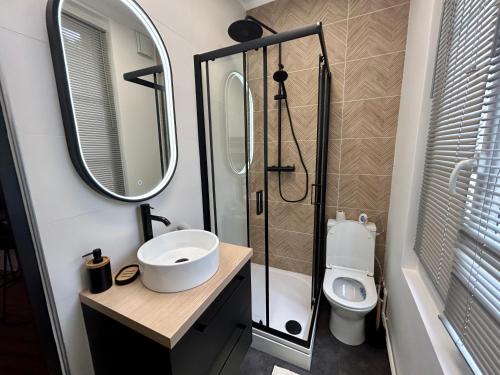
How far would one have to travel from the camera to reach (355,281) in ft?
5.80

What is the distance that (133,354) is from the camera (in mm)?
796

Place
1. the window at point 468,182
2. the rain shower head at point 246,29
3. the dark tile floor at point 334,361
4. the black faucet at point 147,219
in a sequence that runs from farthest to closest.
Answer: the dark tile floor at point 334,361
the rain shower head at point 246,29
the black faucet at point 147,219
the window at point 468,182

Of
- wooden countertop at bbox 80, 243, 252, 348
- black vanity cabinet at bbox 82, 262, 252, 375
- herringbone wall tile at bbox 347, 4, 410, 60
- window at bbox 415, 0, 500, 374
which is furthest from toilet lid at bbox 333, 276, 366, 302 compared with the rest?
herringbone wall tile at bbox 347, 4, 410, 60

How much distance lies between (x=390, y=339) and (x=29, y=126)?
2311mm

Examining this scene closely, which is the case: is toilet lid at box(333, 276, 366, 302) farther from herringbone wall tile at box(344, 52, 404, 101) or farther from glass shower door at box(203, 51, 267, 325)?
herringbone wall tile at box(344, 52, 404, 101)

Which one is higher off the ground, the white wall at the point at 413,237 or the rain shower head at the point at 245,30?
the rain shower head at the point at 245,30

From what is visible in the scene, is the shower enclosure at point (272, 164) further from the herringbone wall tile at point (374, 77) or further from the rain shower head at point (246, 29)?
the herringbone wall tile at point (374, 77)

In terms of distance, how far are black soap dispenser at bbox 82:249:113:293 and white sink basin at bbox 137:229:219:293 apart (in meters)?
0.13

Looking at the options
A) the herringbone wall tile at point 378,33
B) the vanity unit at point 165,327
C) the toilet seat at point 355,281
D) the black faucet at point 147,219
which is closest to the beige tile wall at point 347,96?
the herringbone wall tile at point 378,33

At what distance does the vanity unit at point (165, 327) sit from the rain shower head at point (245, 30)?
136cm

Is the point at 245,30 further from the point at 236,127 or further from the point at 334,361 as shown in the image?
the point at 334,361

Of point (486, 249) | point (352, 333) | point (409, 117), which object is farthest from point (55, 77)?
point (352, 333)

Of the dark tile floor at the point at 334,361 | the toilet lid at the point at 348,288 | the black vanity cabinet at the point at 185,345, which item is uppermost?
the black vanity cabinet at the point at 185,345

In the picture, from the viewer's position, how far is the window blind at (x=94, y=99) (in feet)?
2.67
